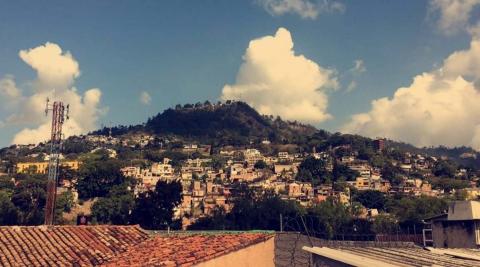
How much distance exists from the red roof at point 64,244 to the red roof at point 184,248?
65cm

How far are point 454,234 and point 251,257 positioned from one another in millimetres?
17924

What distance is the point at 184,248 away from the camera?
15.2 metres

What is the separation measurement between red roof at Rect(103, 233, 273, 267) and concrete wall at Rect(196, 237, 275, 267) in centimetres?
13

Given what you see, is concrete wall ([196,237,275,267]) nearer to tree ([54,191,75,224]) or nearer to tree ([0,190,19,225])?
tree ([0,190,19,225])

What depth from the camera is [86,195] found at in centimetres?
12281

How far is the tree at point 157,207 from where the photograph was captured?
245 feet

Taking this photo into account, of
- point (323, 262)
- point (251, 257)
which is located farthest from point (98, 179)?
point (323, 262)

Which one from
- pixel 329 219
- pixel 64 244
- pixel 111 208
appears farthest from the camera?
pixel 111 208

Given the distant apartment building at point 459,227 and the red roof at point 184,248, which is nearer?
the red roof at point 184,248

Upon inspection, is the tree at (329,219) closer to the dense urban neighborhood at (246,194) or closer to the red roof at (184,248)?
the dense urban neighborhood at (246,194)

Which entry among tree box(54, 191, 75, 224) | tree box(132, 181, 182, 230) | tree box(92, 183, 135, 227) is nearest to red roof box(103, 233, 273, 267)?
tree box(132, 181, 182, 230)

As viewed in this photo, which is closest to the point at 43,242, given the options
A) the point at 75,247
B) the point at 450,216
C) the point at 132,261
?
the point at 75,247

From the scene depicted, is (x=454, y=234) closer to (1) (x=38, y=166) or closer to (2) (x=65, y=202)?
(2) (x=65, y=202)

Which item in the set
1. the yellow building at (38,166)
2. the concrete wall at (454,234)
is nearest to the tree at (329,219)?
the concrete wall at (454,234)
